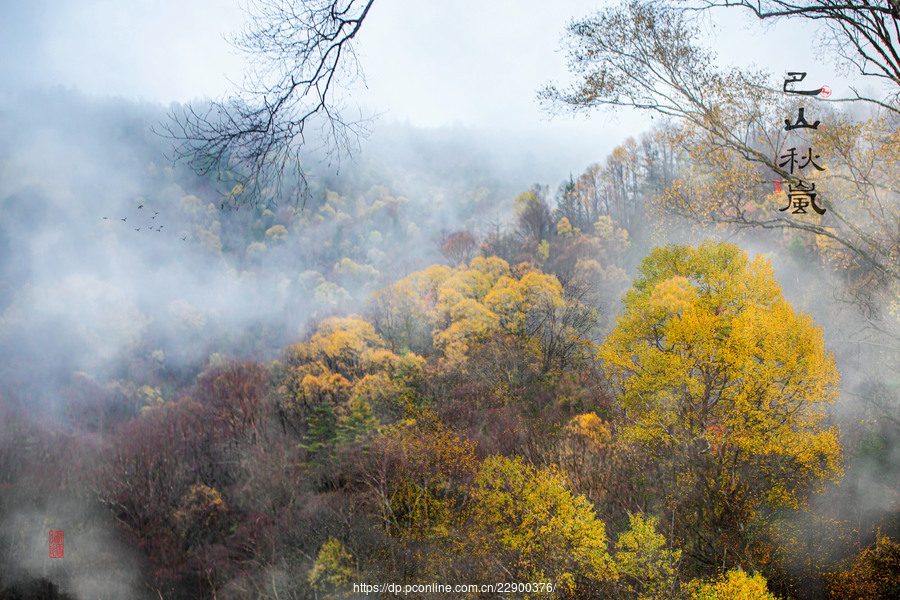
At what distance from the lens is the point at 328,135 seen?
8.34 ft

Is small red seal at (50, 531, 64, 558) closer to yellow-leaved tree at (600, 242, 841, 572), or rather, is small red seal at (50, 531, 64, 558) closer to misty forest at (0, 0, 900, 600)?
misty forest at (0, 0, 900, 600)

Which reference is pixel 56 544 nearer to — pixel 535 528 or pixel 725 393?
pixel 535 528

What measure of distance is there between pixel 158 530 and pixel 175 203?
96741 millimetres

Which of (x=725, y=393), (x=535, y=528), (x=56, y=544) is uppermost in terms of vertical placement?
(x=725, y=393)

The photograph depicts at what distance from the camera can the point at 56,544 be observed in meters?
21.5

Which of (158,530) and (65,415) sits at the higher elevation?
(65,415)

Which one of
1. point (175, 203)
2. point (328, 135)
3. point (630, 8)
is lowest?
point (328, 135)

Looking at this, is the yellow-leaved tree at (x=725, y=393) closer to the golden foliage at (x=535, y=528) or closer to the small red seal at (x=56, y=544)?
the golden foliage at (x=535, y=528)

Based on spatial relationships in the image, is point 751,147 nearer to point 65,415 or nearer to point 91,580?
Answer: point 91,580

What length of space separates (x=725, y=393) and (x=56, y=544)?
1165 inches

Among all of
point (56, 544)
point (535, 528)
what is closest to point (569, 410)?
point (535, 528)

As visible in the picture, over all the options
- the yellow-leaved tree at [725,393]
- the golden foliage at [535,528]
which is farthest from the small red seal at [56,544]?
the yellow-leaved tree at [725,393]

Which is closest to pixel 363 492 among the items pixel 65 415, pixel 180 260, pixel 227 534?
pixel 227 534

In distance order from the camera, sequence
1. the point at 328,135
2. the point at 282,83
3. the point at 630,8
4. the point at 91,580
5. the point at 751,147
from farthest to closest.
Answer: the point at 91,580
the point at 751,147
the point at 630,8
the point at 328,135
the point at 282,83
